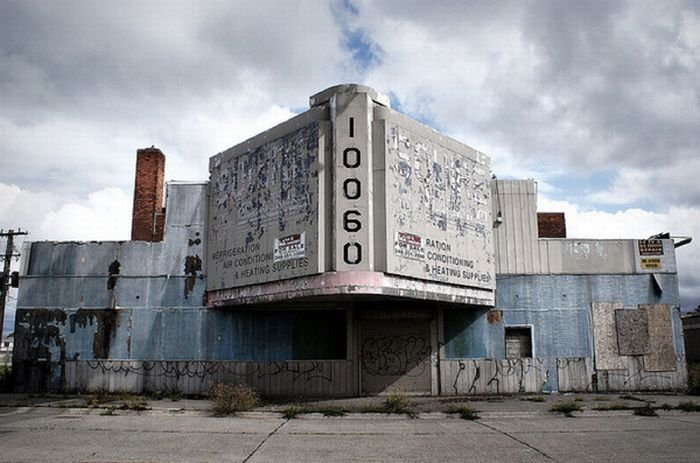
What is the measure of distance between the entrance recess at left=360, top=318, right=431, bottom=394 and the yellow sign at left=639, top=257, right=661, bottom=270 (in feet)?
29.4

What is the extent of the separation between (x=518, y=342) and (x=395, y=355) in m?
4.83

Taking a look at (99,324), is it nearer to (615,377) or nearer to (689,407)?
(615,377)

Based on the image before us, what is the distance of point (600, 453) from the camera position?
9906 millimetres

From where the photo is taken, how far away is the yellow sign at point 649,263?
22438mm

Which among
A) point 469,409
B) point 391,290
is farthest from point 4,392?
A: point 469,409

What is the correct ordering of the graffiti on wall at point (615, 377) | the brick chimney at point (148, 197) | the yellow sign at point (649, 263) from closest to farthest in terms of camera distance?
1. the graffiti on wall at point (615, 377)
2. the yellow sign at point (649, 263)
3. the brick chimney at point (148, 197)

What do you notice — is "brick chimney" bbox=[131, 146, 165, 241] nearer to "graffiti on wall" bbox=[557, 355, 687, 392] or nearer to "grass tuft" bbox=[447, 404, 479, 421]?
"grass tuft" bbox=[447, 404, 479, 421]

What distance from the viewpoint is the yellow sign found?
73.6 ft

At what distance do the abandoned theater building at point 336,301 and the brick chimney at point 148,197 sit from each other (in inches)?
3.6

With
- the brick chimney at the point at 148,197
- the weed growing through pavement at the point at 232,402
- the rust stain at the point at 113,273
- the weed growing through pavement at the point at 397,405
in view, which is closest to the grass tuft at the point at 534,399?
the weed growing through pavement at the point at 397,405

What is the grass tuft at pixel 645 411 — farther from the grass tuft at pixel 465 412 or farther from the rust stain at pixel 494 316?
the rust stain at pixel 494 316

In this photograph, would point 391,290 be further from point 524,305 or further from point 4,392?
point 4,392

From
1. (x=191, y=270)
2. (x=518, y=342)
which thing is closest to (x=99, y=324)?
(x=191, y=270)

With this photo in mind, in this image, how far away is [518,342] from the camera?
2162 cm
